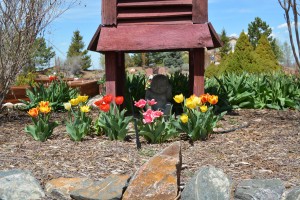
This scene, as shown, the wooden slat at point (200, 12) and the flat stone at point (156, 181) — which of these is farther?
the wooden slat at point (200, 12)

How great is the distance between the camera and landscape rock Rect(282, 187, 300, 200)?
3166mm

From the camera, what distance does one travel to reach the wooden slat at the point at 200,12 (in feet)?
19.9

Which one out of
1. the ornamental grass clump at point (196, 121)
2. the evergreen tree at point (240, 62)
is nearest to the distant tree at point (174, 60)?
the evergreen tree at point (240, 62)

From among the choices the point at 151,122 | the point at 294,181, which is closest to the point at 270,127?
the point at 151,122

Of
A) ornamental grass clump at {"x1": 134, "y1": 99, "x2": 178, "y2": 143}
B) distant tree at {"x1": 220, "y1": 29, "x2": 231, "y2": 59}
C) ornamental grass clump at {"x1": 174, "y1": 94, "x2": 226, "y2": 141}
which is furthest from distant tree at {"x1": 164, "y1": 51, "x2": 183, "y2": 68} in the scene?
ornamental grass clump at {"x1": 134, "y1": 99, "x2": 178, "y2": 143}

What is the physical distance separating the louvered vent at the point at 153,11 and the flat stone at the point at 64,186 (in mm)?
3108

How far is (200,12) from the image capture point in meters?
6.09

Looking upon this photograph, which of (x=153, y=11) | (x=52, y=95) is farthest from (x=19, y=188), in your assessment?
(x=52, y=95)

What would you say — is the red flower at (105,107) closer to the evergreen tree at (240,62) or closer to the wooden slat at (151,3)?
the wooden slat at (151,3)

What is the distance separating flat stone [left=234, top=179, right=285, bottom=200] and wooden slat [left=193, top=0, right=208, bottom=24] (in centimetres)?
317

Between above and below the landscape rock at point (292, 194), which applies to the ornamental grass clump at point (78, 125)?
above

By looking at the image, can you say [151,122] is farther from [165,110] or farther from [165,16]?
[165,16]

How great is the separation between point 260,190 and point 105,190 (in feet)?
3.73

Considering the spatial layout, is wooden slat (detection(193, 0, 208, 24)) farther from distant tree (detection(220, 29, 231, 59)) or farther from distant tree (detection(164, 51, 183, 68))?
distant tree (detection(220, 29, 231, 59))
